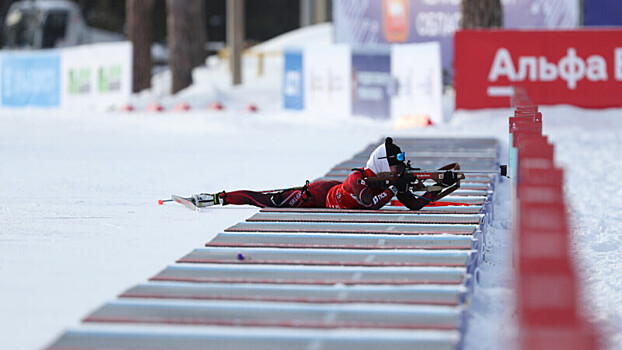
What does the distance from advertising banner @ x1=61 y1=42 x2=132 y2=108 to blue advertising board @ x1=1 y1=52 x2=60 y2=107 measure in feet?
1.34

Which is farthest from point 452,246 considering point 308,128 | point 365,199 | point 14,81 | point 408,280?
point 14,81

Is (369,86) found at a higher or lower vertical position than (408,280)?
higher

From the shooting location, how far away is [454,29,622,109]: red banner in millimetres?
20000

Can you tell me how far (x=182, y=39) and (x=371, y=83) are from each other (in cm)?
816

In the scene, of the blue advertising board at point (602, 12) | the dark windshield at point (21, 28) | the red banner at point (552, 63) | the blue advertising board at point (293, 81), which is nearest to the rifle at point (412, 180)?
the red banner at point (552, 63)

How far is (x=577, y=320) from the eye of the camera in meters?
3.55

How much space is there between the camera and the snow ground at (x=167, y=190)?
623 centimetres

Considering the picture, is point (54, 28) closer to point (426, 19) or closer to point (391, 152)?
point (426, 19)

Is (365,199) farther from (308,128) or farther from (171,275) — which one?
(308,128)

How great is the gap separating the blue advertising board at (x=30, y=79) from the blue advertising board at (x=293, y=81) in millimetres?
7657

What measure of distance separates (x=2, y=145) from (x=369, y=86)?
8.60 m

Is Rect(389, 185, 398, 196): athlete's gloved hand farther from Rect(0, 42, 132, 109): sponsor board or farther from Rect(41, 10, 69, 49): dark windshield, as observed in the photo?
Rect(41, 10, 69, 49): dark windshield

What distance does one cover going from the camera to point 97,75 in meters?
28.3

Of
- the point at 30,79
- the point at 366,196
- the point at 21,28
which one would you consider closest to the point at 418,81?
the point at 366,196
